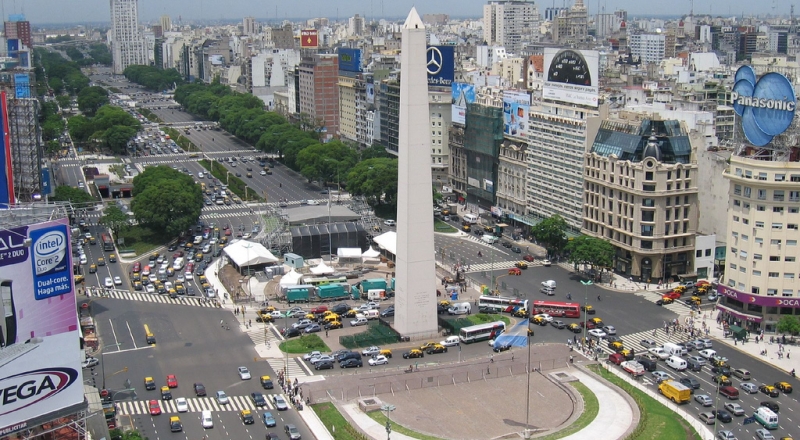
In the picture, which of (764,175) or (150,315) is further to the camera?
(150,315)

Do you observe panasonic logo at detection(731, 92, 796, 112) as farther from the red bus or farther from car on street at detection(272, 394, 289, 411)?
car on street at detection(272, 394, 289, 411)

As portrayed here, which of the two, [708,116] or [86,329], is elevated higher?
[708,116]

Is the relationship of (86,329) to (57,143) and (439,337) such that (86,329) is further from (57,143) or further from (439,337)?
(57,143)

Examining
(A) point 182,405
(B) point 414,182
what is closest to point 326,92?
(B) point 414,182

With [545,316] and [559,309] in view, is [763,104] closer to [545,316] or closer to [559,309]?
[559,309]

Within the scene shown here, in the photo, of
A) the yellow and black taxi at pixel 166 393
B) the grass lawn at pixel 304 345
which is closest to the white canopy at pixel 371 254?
the grass lawn at pixel 304 345

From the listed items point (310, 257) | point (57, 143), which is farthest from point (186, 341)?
point (57, 143)

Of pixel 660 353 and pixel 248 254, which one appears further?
pixel 248 254
